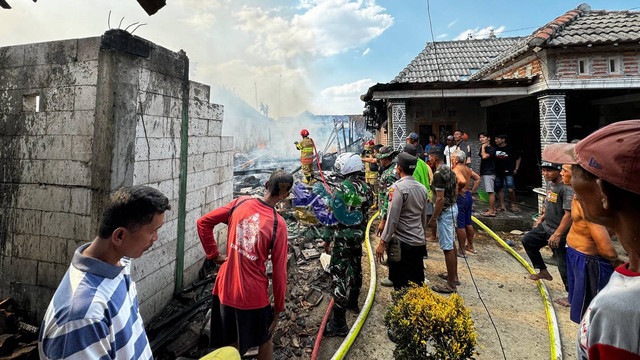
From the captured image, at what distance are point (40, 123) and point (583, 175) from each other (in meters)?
5.04

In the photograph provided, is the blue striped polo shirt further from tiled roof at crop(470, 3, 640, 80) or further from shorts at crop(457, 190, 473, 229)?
tiled roof at crop(470, 3, 640, 80)

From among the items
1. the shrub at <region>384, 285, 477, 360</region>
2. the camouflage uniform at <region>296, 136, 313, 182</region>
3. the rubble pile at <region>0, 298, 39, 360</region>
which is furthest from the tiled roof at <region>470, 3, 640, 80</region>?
the rubble pile at <region>0, 298, 39, 360</region>

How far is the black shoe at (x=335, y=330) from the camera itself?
124 inches

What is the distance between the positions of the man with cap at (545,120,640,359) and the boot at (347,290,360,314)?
2.64 meters

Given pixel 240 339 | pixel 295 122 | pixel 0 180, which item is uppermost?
pixel 295 122

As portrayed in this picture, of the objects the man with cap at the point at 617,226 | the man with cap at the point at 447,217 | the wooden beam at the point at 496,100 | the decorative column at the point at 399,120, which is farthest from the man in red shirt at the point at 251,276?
the wooden beam at the point at 496,100

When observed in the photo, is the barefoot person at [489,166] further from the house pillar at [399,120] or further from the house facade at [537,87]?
the house pillar at [399,120]

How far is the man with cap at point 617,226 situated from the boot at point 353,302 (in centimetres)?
264

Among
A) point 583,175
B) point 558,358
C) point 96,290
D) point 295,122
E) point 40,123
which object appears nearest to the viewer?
point 96,290

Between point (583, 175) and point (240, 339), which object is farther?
point (240, 339)

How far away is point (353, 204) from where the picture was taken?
3299mm

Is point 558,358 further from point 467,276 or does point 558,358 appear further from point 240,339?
point 240,339

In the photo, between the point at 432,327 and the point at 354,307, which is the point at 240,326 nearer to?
the point at 432,327

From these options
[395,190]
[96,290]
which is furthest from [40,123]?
[395,190]
